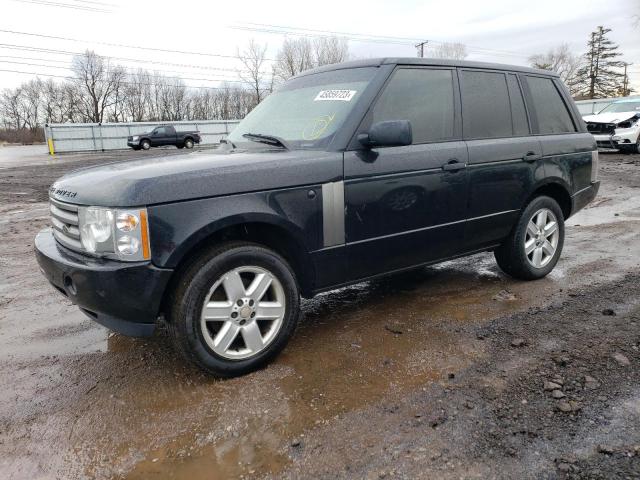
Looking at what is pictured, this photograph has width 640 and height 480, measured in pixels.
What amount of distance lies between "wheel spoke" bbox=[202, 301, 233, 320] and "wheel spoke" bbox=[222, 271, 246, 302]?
0.05 metres

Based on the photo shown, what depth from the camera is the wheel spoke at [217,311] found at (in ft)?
9.23

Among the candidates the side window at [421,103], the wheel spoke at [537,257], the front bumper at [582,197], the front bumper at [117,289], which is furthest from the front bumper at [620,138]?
the front bumper at [117,289]

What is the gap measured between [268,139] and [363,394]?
1940 millimetres

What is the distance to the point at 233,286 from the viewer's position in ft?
9.44

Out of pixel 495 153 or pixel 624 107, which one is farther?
pixel 624 107

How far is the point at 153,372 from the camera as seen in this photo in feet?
10.2

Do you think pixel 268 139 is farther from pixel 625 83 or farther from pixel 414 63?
pixel 625 83

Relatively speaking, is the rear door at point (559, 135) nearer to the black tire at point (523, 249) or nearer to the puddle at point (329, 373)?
the black tire at point (523, 249)

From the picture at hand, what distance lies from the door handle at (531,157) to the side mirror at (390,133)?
1.63 m

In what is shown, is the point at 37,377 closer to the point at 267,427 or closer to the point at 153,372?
the point at 153,372

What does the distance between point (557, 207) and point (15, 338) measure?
16.0 ft

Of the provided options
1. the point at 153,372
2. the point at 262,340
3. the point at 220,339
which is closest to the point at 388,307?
the point at 262,340

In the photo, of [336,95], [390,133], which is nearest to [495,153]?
[390,133]

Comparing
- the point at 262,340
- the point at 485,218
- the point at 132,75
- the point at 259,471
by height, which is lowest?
the point at 259,471
